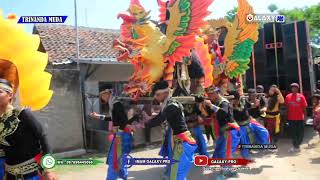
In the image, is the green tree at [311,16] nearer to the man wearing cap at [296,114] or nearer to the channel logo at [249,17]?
the man wearing cap at [296,114]

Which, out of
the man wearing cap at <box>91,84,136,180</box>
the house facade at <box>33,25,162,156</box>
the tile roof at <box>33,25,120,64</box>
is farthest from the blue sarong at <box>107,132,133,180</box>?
the tile roof at <box>33,25,120,64</box>

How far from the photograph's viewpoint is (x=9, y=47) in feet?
10.7

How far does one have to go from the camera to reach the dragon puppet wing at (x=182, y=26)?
5832 mm

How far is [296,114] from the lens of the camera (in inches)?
313

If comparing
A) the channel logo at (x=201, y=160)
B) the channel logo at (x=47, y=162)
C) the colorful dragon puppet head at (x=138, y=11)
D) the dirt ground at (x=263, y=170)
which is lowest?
the dirt ground at (x=263, y=170)

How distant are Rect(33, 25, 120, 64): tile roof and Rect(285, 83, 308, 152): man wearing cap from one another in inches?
195

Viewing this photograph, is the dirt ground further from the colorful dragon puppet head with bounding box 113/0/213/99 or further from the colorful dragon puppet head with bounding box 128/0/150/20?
the colorful dragon puppet head with bounding box 128/0/150/20

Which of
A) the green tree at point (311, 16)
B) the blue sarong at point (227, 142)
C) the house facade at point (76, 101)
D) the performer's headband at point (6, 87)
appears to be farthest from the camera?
the green tree at point (311, 16)

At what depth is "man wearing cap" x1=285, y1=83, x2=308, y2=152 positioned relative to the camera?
788 centimetres

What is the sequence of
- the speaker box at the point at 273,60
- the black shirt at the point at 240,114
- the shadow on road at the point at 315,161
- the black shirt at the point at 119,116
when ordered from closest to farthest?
the black shirt at the point at 119,116 < the black shirt at the point at 240,114 < the shadow on road at the point at 315,161 < the speaker box at the point at 273,60

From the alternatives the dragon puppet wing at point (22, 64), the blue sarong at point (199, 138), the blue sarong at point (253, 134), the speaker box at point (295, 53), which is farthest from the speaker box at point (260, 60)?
the dragon puppet wing at point (22, 64)

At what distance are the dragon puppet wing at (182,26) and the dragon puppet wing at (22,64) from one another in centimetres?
275

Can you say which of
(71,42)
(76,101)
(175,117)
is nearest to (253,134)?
(175,117)

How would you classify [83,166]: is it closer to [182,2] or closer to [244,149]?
[244,149]
